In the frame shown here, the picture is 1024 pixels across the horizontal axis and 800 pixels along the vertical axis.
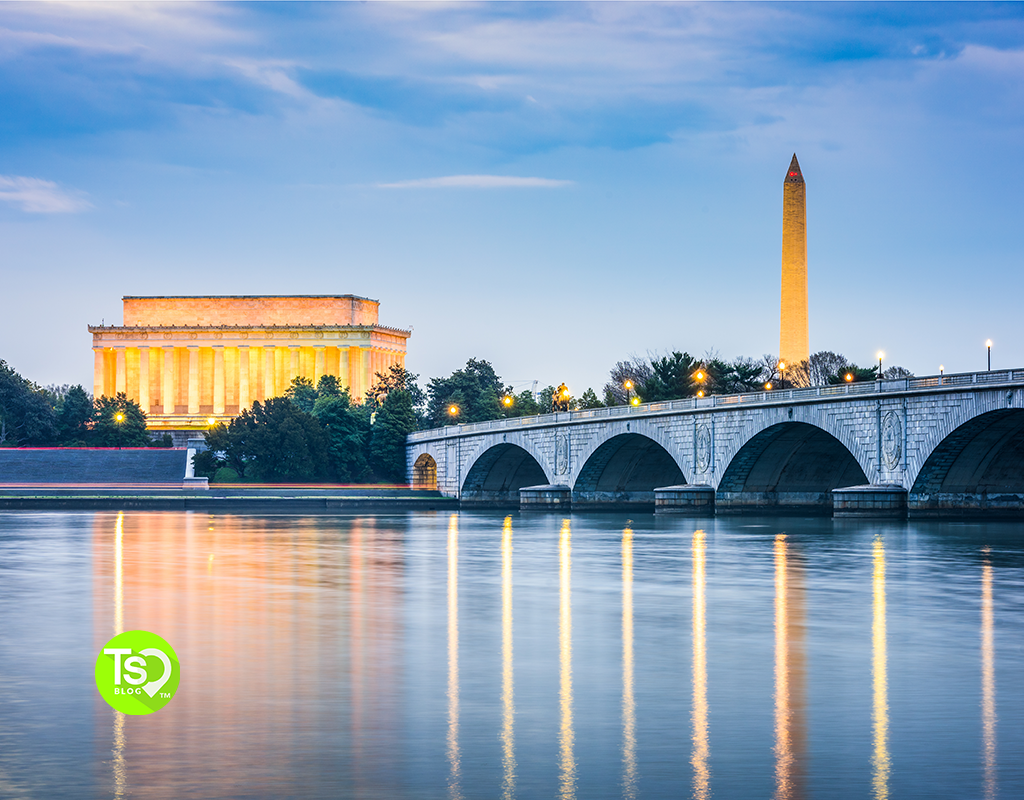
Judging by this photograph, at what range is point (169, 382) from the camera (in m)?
168

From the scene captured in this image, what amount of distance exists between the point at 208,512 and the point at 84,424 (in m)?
55.5

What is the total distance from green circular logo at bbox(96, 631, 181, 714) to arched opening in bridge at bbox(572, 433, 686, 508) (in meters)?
65.2

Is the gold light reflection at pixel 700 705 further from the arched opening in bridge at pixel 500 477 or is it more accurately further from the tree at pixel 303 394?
the tree at pixel 303 394

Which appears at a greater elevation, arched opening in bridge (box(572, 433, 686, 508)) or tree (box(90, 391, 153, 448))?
tree (box(90, 391, 153, 448))

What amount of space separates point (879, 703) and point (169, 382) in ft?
529

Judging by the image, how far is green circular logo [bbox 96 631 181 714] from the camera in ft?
47.0

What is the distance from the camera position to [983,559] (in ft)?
124

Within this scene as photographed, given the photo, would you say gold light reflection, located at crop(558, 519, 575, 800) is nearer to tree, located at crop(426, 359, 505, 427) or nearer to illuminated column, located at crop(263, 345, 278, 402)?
tree, located at crop(426, 359, 505, 427)

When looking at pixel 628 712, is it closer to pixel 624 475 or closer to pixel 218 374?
pixel 624 475

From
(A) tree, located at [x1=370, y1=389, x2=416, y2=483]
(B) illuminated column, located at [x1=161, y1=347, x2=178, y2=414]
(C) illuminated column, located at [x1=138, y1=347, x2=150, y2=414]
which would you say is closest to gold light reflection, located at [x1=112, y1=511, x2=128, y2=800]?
(A) tree, located at [x1=370, y1=389, x2=416, y2=483]

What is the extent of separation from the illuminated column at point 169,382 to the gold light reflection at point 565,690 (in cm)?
14130

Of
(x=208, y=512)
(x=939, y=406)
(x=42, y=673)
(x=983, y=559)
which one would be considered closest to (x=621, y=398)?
(x=208, y=512)

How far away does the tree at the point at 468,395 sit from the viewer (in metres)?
143

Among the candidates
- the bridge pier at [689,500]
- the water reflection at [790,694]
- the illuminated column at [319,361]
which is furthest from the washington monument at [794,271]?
the illuminated column at [319,361]
